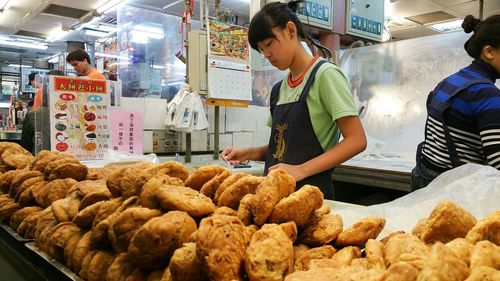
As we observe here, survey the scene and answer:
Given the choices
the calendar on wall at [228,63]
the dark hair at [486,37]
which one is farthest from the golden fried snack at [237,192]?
the calendar on wall at [228,63]

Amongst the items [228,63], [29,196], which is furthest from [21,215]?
[228,63]

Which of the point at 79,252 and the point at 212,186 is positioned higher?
the point at 212,186

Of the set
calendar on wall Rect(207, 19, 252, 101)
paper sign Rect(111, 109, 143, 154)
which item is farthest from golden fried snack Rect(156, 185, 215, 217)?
calendar on wall Rect(207, 19, 252, 101)

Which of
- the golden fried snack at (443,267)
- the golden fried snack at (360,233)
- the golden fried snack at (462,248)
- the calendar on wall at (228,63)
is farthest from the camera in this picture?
the calendar on wall at (228,63)

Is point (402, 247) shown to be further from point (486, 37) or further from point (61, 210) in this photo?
point (486, 37)

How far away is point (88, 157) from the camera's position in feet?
9.95

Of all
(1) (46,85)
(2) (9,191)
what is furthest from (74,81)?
(2) (9,191)

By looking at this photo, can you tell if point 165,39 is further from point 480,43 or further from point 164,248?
point 164,248

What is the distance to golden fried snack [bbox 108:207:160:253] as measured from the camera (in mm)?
955

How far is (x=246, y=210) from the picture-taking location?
3.15 feet

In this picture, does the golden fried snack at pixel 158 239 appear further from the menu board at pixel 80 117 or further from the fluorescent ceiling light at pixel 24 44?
the fluorescent ceiling light at pixel 24 44

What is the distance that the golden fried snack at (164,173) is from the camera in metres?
1.13

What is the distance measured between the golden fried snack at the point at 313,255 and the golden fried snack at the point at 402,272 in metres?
0.23

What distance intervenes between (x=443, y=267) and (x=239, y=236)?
39 centimetres
